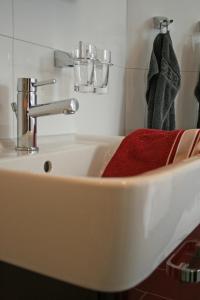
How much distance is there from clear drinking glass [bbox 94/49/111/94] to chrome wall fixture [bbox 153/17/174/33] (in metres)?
0.50

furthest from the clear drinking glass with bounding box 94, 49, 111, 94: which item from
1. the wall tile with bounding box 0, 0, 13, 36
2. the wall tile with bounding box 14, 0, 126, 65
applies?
the wall tile with bounding box 0, 0, 13, 36

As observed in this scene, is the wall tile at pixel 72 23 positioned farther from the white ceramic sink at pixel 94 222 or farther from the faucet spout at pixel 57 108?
the white ceramic sink at pixel 94 222

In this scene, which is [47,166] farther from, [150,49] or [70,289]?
[150,49]

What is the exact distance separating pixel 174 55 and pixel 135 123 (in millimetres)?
329

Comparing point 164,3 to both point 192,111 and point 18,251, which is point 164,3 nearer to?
point 192,111

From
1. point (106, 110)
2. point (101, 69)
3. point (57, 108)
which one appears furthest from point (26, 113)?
point (106, 110)

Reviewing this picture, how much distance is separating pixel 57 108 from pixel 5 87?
203 millimetres

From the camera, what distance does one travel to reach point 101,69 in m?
0.99

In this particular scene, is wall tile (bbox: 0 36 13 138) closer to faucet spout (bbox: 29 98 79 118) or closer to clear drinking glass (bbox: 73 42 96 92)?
faucet spout (bbox: 29 98 79 118)

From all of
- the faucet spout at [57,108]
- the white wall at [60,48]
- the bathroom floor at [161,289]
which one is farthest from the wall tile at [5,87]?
the bathroom floor at [161,289]

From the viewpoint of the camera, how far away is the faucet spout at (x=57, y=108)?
0.60 metres

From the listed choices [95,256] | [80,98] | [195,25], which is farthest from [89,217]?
[195,25]

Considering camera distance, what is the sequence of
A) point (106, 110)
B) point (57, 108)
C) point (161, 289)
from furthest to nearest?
point (106, 110), point (57, 108), point (161, 289)

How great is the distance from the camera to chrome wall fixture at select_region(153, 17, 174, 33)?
1.37m
